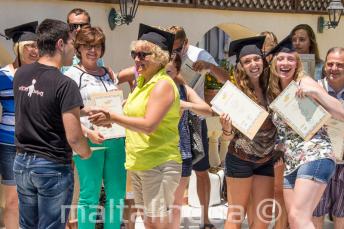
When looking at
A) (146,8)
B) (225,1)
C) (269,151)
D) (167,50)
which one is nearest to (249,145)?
(269,151)

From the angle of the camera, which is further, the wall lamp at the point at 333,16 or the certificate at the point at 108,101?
the wall lamp at the point at 333,16

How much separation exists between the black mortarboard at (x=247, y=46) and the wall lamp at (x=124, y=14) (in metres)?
2.32

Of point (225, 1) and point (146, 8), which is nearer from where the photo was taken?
point (146, 8)

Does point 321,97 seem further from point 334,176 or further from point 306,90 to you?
point 334,176

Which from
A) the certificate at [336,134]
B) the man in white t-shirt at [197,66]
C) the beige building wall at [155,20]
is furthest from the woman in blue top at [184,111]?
the beige building wall at [155,20]

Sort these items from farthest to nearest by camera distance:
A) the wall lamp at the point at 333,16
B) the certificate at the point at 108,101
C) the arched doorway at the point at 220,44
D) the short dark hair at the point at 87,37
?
the wall lamp at the point at 333,16, the arched doorway at the point at 220,44, the short dark hair at the point at 87,37, the certificate at the point at 108,101

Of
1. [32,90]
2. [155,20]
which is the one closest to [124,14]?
[155,20]

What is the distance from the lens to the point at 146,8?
7117 millimetres

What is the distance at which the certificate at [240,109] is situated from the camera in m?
4.29

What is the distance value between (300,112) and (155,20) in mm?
3463

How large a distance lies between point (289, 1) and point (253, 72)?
5.48m

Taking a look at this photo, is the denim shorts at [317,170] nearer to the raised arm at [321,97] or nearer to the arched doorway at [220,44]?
the raised arm at [321,97]

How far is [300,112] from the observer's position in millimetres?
4156

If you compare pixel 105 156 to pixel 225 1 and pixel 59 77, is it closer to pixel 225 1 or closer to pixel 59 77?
pixel 59 77
